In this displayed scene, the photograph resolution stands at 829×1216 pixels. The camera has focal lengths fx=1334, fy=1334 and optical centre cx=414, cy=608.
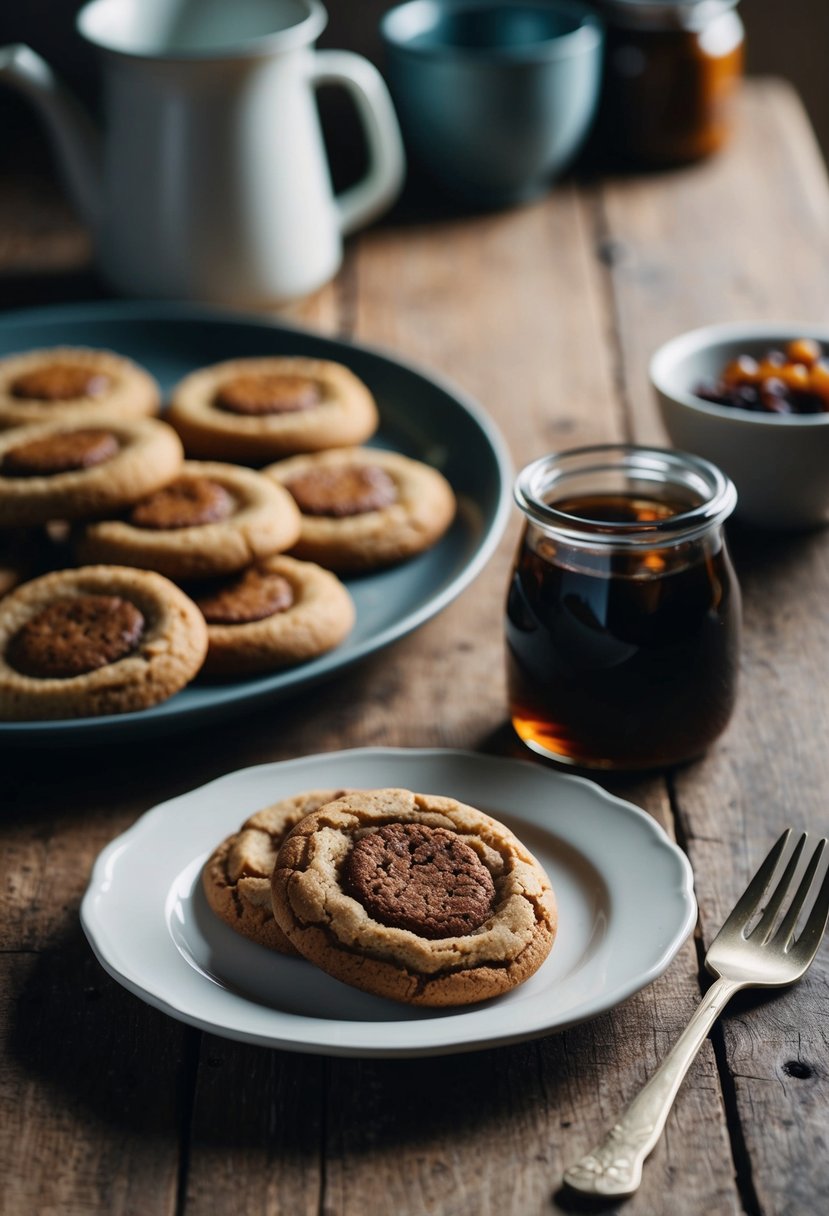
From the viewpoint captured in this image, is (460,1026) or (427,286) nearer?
(460,1026)

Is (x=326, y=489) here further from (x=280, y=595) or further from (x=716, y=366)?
(x=716, y=366)

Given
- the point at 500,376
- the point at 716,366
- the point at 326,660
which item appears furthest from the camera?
the point at 500,376

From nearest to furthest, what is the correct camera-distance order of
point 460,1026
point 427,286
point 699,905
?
point 460,1026 → point 699,905 → point 427,286

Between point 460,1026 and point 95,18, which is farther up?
point 95,18

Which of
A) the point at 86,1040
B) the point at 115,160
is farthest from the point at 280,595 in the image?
the point at 115,160

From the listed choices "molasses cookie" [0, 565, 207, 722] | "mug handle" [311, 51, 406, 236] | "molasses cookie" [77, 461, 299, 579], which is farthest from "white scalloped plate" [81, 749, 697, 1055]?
"mug handle" [311, 51, 406, 236]

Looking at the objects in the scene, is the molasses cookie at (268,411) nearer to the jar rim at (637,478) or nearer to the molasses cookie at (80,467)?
the molasses cookie at (80,467)

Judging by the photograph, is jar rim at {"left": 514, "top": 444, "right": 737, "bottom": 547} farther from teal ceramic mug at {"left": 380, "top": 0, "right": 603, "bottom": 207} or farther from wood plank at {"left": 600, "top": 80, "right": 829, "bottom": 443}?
teal ceramic mug at {"left": 380, "top": 0, "right": 603, "bottom": 207}
